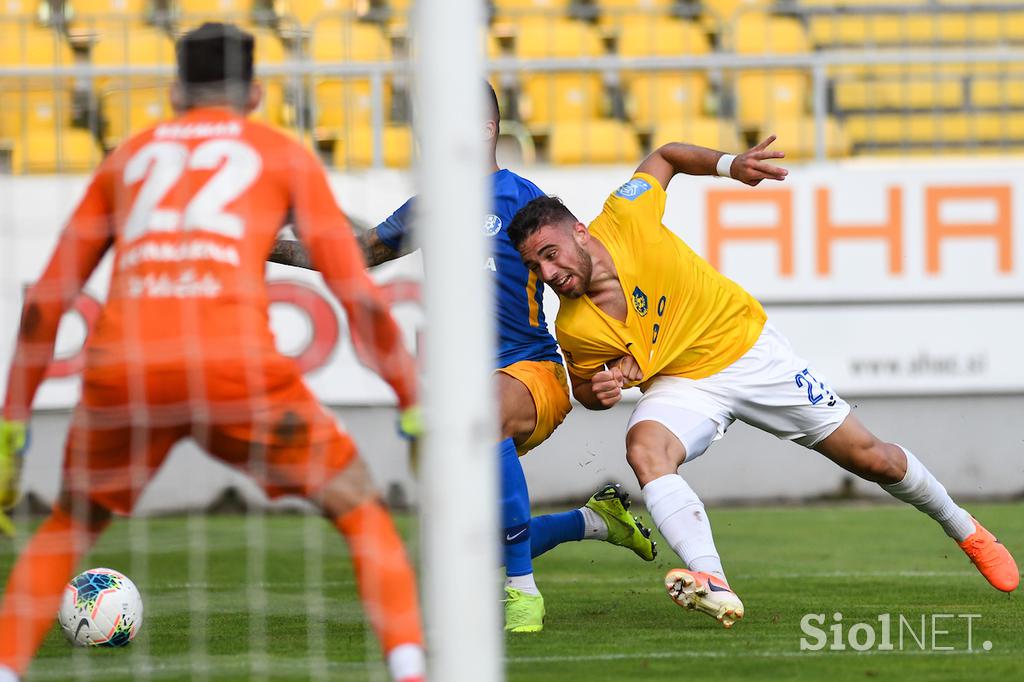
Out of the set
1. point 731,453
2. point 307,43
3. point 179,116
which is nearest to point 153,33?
point 307,43

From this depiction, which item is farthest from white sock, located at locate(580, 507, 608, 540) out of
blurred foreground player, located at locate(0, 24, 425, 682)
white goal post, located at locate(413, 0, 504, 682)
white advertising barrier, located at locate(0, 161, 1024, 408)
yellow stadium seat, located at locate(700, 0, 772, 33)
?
yellow stadium seat, located at locate(700, 0, 772, 33)

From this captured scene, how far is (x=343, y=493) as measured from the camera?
4.01m

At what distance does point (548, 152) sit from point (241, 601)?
5.24 m

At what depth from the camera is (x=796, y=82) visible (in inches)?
413

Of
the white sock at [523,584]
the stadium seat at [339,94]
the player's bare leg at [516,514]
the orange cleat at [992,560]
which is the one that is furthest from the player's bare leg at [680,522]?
the stadium seat at [339,94]

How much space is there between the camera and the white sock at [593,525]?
21.1ft

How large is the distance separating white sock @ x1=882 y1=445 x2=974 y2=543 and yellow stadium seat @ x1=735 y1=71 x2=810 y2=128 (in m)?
5.01

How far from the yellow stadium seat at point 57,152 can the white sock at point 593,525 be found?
4954 millimetres

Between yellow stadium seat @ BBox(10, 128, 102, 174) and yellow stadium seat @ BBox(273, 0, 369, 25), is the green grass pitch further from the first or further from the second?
yellow stadium seat @ BBox(273, 0, 369, 25)

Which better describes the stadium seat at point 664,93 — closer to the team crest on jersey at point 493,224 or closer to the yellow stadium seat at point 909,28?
the yellow stadium seat at point 909,28

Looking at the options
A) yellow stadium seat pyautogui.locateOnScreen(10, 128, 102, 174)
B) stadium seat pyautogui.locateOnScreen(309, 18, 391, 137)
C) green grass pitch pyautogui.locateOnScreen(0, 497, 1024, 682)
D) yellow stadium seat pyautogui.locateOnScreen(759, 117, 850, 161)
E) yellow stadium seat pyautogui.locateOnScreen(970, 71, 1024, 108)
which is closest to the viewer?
green grass pitch pyautogui.locateOnScreen(0, 497, 1024, 682)

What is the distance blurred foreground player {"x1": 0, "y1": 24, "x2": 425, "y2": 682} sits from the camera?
392 centimetres

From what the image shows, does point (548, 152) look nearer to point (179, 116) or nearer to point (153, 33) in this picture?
point (153, 33)

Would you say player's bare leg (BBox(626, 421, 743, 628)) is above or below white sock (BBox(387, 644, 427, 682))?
below
